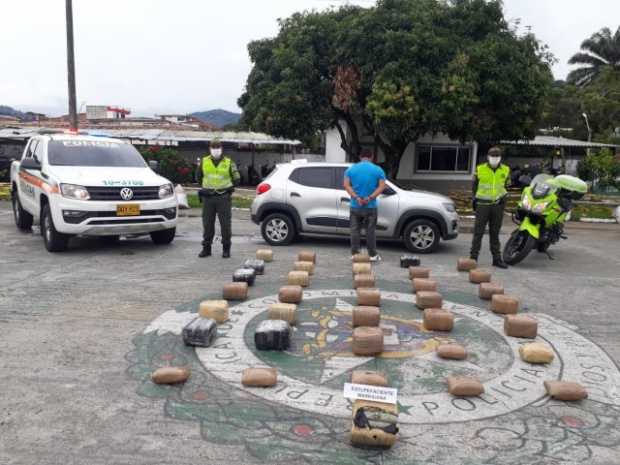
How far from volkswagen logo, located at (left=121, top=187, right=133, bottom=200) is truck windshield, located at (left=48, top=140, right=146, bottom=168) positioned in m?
1.15

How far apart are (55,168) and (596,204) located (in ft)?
57.5

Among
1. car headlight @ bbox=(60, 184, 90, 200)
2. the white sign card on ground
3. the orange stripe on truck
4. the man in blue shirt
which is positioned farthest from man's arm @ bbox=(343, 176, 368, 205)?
the white sign card on ground

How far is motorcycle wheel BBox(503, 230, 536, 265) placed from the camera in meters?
8.47

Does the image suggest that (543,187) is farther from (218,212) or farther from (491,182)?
(218,212)

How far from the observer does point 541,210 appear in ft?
27.7

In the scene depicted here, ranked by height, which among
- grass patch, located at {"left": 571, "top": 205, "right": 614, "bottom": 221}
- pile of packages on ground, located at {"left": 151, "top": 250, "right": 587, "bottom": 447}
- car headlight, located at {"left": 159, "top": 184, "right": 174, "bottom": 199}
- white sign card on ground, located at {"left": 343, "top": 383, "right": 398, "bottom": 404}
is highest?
car headlight, located at {"left": 159, "top": 184, "right": 174, "bottom": 199}

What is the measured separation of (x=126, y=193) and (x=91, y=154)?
1523mm

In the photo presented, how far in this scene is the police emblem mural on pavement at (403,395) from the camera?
3.16m

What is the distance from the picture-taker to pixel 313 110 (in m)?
19.3

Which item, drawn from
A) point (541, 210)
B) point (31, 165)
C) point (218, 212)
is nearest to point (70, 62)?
point (31, 165)

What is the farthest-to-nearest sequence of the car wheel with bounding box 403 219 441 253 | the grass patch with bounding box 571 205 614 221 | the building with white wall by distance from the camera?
1. the building with white wall
2. the grass patch with bounding box 571 205 614 221
3. the car wheel with bounding box 403 219 441 253

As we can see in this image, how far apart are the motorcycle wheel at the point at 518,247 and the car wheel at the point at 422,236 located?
1.23 metres

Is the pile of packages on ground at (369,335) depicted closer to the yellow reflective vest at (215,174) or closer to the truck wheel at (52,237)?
the yellow reflective vest at (215,174)

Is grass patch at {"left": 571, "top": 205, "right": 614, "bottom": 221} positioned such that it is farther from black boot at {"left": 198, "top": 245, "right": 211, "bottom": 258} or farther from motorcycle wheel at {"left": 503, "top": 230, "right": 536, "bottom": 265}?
black boot at {"left": 198, "top": 245, "right": 211, "bottom": 258}
